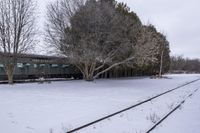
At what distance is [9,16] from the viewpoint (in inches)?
1088

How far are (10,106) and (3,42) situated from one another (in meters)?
15.8

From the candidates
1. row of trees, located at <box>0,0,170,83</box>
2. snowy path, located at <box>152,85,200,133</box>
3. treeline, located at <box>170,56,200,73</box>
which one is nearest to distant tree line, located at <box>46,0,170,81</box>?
row of trees, located at <box>0,0,170,83</box>

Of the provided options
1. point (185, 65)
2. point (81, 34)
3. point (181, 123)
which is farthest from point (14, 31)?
point (185, 65)

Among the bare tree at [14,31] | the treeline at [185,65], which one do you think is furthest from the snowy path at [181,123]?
the treeline at [185,65]

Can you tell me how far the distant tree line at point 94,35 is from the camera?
31234 mm

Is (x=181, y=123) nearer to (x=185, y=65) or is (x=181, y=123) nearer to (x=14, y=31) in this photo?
(x=14, y=31)

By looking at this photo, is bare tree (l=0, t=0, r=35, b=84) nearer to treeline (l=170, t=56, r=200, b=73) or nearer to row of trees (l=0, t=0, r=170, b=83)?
row of trees (l=0, t=0, r=170, b=83)

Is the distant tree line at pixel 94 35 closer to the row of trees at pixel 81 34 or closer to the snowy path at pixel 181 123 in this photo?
the row of trees at pixel 81 34

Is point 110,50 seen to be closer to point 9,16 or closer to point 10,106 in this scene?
point 9,16

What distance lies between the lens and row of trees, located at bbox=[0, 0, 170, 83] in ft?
90.8

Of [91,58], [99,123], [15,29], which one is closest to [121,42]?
[91,58]

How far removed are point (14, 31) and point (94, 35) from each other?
834 centimetres

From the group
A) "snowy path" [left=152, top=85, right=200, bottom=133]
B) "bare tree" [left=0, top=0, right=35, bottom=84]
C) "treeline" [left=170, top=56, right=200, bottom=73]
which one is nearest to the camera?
"snowy path" [left=152, top=85, right=200, bottom=133]

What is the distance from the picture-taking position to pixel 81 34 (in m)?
31.4
